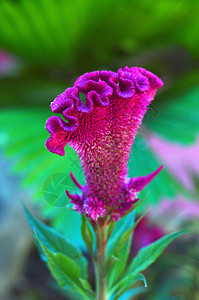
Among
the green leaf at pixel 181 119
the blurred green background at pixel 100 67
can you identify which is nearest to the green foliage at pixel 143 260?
the blurred green background at pixel 100 67

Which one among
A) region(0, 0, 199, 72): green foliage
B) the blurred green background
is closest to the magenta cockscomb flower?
the blurred green background

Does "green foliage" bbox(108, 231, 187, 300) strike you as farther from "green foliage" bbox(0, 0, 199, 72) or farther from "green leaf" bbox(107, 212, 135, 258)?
"green foliage" bbox(0, 0, 199, 72)

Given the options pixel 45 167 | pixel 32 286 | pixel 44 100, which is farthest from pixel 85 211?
pixel 32 286

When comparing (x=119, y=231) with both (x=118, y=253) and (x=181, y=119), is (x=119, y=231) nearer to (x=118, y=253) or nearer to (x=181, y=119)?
(x=118, y=253)

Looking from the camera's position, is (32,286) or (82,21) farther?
(32,286)

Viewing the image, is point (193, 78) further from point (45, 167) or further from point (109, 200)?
point (109, 200)

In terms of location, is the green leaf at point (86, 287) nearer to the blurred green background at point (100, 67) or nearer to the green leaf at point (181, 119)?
the blurred green background at point (100, 67)

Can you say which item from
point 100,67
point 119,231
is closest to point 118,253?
point 119,231
